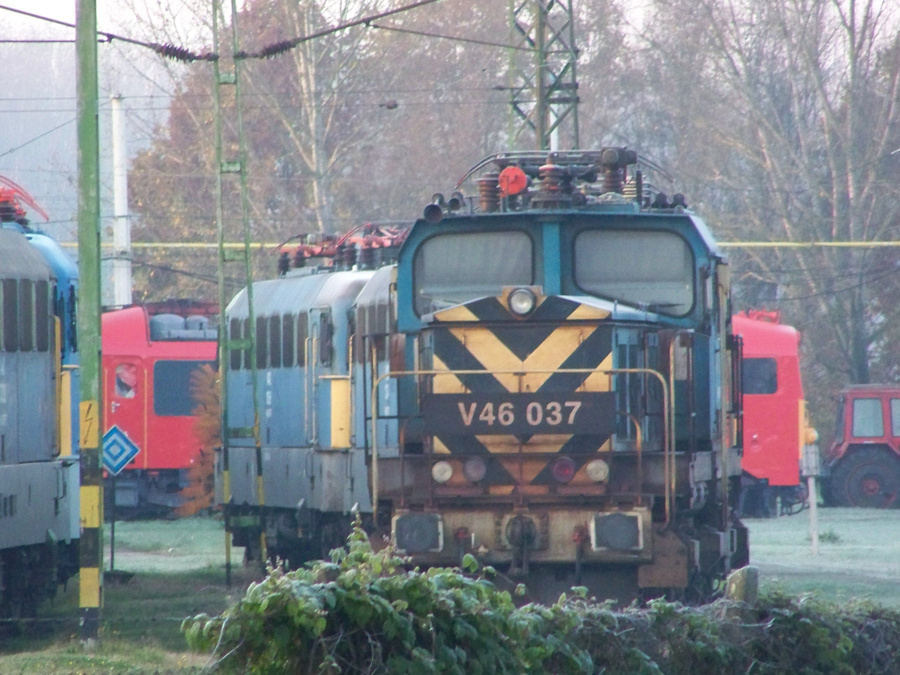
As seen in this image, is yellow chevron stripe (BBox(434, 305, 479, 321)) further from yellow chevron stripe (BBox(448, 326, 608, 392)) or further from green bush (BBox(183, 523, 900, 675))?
green bush (BBox(183, 523, 900, 675))

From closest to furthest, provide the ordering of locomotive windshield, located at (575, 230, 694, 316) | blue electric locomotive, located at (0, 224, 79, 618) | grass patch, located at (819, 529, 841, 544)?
locomotive windshield, located at (575, 230, 694, 316) < blue electric locomotive, located at (0, 224, 79, 618) < grass patch, located at (819, 529, 841, 544)

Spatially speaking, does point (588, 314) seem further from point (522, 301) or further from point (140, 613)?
point (140, 613)

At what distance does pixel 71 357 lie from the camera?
49.3 feet

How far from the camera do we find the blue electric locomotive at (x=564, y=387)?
34.4 feet

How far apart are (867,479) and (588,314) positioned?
23.5 m

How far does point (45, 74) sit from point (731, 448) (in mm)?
88867

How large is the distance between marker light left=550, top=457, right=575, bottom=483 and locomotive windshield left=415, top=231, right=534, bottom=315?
1581mm

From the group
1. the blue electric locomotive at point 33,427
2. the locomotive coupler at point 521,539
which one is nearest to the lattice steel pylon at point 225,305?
the blue electric locomotive at point 33,427

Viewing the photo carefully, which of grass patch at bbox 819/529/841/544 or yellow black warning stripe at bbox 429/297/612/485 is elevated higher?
yellow black warning stripe at bbox 429/297/612/485

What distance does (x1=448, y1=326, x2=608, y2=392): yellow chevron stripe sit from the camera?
10898 millimetres

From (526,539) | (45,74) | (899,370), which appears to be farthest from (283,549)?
(45,74)

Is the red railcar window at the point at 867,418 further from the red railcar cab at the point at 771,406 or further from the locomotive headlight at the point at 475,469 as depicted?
the locomotive headlight at the point at 475,469

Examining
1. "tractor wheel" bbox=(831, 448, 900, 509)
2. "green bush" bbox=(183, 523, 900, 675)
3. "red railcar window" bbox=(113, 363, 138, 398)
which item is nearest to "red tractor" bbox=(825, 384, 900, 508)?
"tractor wheel" bbox=(831, 448, 900, 509)

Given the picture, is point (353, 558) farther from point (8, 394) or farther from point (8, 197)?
point (8, 197)
